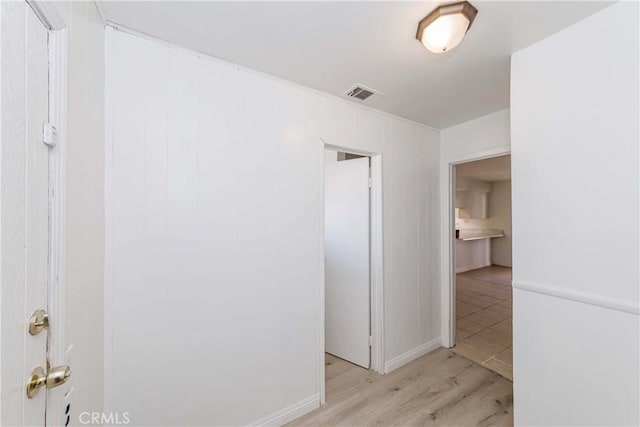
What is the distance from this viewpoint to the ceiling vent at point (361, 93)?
6.41 ft

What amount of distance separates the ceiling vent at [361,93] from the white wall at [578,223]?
0.91 m

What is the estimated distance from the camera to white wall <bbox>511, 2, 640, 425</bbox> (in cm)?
117

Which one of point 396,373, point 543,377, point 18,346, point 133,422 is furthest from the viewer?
point 396,373

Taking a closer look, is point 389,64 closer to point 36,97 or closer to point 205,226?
point 205,226

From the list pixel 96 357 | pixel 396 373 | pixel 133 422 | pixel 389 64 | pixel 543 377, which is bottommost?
pixel 396 373

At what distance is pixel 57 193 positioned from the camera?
873 mm

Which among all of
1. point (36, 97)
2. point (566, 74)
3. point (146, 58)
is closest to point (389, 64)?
point (566, 74)

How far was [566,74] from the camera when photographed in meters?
1.37

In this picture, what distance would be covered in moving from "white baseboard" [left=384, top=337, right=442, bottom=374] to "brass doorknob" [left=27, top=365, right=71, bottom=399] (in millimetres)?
2327

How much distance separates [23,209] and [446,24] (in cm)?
175

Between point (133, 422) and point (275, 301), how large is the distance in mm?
937

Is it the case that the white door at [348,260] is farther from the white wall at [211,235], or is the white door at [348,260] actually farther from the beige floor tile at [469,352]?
the beige floor tile at [469,352]

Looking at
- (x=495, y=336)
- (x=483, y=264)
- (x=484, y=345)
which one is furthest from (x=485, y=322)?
(x=483, y=264)

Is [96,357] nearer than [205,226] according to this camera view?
Yes
